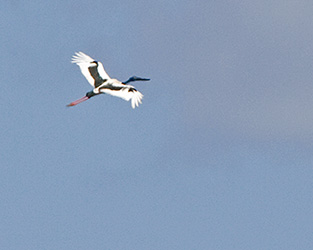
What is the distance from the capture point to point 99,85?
168 m

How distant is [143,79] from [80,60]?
10717 mm

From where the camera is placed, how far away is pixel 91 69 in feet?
560

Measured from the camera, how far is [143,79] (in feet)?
578

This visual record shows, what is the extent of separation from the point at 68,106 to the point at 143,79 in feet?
49.3

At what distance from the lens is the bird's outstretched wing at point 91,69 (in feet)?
554

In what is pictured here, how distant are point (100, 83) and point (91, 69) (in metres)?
3.28

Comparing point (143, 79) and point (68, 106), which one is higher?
point (143, 79)

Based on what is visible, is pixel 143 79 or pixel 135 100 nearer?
pixel 135 100

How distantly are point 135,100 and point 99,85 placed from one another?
8.41 m

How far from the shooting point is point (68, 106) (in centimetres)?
16662

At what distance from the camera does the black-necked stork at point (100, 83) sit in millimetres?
163625

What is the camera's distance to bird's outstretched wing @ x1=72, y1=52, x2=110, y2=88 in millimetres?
169000

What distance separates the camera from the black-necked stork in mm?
163625

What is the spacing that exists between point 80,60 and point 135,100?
14.0m
